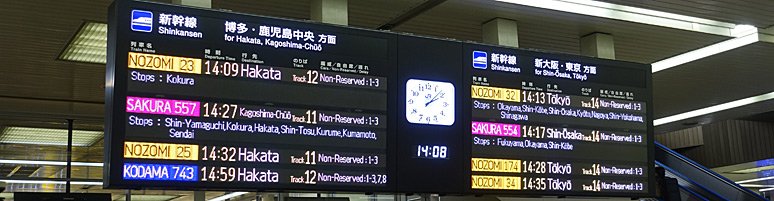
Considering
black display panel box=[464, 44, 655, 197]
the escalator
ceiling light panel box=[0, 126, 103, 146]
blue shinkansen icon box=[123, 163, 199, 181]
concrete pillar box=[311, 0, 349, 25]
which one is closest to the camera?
blue shinkansen icon box=[123, 163, 199, 181]

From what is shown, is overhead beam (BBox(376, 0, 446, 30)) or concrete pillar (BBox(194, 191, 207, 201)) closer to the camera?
overhead beam (BBox(376, 0, 446, 30))

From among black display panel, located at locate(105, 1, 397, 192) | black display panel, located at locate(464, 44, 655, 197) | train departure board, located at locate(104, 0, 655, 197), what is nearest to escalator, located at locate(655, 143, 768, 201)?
black display panel, located at locate(464, 44, 655, 197)

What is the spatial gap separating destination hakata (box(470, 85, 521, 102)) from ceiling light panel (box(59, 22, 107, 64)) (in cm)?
310

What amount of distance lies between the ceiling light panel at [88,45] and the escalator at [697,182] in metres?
5.09

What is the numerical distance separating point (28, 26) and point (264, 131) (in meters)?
3.02

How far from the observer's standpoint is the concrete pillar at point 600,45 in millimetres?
7754

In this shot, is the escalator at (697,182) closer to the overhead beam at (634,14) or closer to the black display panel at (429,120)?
the overhead beam at (634,14)

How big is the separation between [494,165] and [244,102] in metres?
1.75

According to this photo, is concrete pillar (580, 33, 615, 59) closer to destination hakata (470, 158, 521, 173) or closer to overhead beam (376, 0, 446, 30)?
overhead beam (376, 0, 446, 30)

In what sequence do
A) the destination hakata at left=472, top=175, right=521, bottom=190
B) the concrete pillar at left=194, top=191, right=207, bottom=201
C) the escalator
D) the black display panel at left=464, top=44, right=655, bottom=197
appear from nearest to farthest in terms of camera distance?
1. the destination hakata at left=472, top=175, right=521, bottom=190
2. the black display panel at left=464, top=44, right=655, bottom=197
3. the escalator
4. the concrete pillar at left=194, top=191, right=207, bottom=201

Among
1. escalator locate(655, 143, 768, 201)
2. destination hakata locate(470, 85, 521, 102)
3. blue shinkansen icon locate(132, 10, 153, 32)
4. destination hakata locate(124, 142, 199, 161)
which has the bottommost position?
escalator locate(655, 143, 768, 201)

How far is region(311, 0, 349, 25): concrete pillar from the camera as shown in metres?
6.51

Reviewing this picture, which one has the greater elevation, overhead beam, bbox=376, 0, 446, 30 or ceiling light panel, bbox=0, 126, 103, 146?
overhead beam, bbox=376, 0, 446, 30

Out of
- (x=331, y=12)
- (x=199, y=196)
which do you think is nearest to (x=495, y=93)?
(x=331, y=12)
